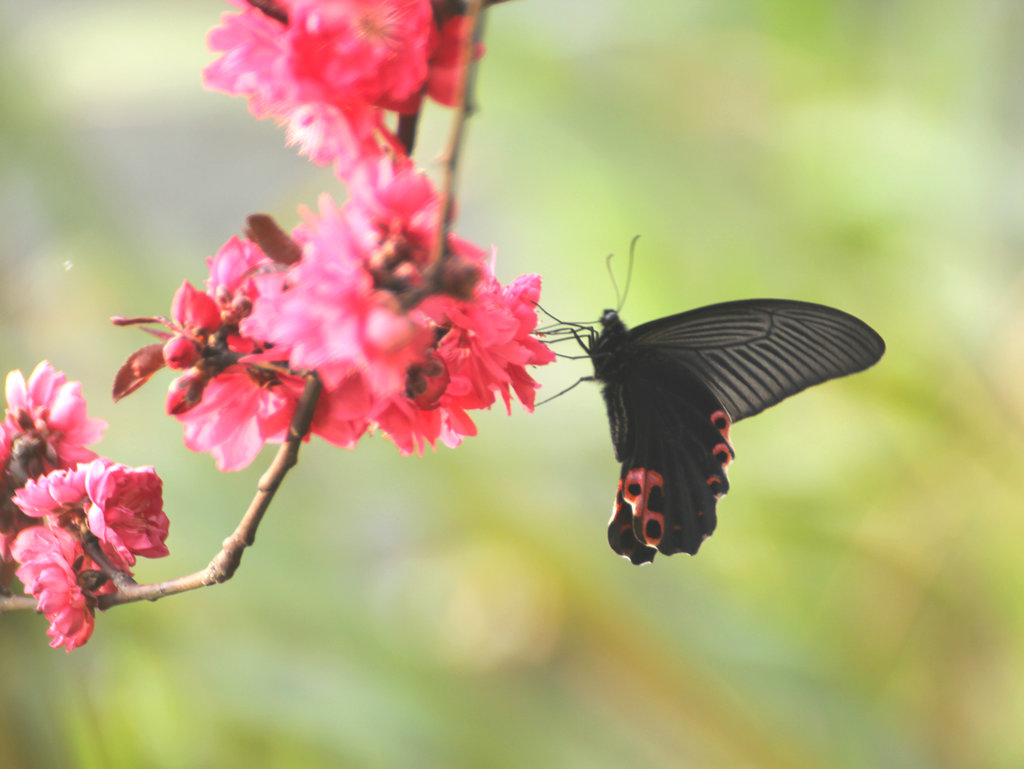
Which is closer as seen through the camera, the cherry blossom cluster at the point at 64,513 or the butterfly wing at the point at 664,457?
the cherry blossom cluster at the point at 64,513

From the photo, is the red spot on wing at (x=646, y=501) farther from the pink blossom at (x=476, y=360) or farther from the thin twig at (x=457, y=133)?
the thin twig at (x=457, y=133)

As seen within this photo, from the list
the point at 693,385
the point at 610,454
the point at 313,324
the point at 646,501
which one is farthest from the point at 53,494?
the point at 610,454

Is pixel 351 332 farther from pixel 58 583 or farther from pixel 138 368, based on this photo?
pixel 58 583

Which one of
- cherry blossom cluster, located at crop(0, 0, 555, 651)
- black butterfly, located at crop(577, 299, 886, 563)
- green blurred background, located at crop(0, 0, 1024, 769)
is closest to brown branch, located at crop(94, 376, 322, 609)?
cherry blossom cluster, located at crop(0, 0, 555, 651)

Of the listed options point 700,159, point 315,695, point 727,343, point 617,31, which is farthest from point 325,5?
point 617,31

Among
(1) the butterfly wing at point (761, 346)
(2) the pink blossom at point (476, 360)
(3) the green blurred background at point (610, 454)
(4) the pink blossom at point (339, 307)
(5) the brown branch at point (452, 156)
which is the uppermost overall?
(5) the brown branch at point (452, 156)

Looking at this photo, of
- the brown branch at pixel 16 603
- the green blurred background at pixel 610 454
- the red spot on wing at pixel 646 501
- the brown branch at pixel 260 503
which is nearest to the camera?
the brown branch at pixel 260 503

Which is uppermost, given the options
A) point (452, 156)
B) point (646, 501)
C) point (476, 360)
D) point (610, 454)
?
point (452, 156)

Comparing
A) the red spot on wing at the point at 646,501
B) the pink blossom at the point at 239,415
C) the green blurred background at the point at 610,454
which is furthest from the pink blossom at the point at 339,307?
the green blurred background at the point at 610,454
